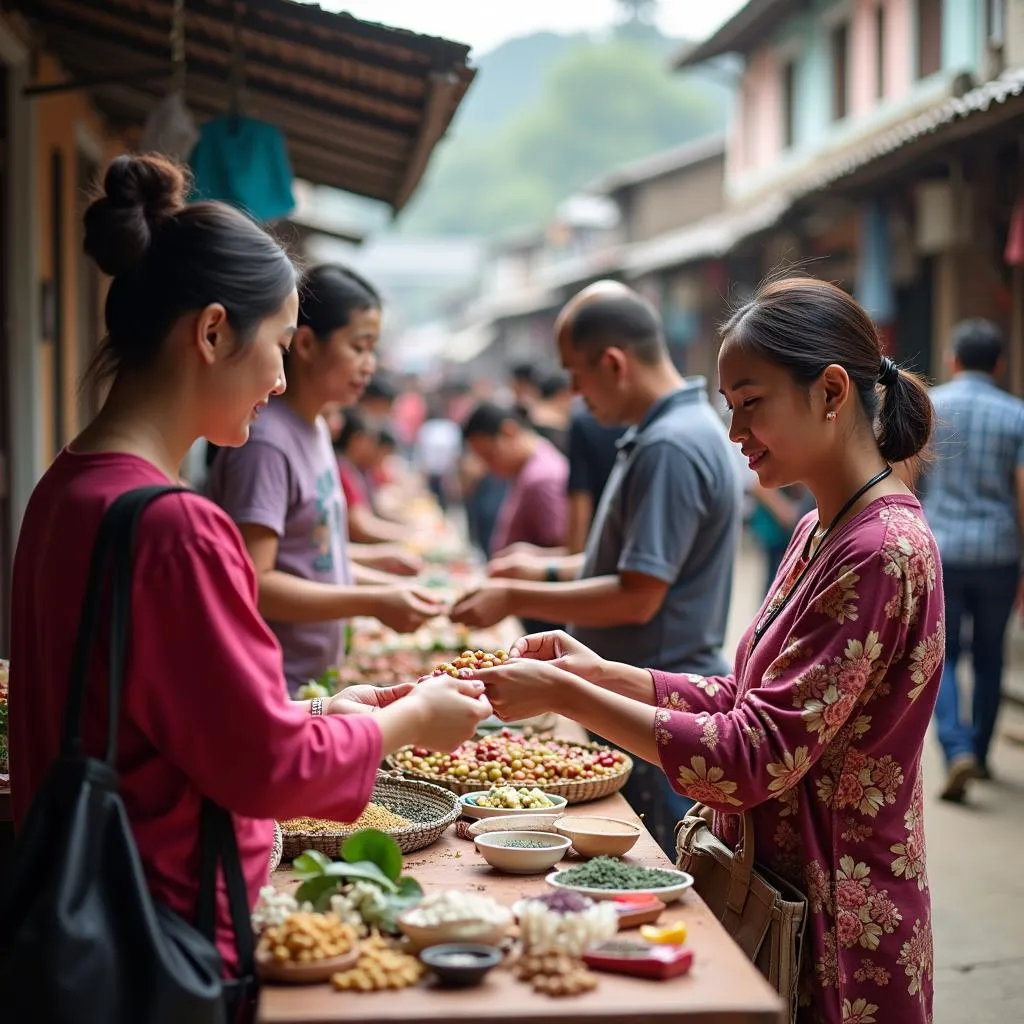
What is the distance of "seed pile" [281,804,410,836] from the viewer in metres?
2.82

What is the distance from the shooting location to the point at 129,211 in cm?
221

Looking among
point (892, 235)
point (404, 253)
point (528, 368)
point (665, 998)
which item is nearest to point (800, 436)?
point (665, 998)

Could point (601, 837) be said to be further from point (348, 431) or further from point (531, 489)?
point (348, 431)

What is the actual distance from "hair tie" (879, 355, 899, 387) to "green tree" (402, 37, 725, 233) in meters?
91.9

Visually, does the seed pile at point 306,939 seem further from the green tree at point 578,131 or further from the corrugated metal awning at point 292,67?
the green tree at point 578,131

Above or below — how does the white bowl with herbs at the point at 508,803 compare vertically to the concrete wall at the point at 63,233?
below

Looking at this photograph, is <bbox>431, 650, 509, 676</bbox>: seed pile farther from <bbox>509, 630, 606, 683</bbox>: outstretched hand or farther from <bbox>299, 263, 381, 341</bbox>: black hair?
<bbox>299, 263, 381, 341</bbox>: black hair

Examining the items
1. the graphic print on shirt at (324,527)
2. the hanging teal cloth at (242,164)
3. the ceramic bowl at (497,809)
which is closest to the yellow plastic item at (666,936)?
the ceramic bowl at (497,809)

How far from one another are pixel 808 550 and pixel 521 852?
0.86 m

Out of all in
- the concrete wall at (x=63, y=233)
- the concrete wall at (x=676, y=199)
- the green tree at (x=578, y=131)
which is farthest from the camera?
the green tree at (x=578, y=131)

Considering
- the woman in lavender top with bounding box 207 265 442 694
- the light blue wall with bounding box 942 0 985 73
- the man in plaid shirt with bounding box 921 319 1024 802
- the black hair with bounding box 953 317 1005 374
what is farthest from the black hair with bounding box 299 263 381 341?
the light blue wall with bounding box 942 0 985 73

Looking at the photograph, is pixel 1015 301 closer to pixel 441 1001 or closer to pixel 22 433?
pixel 22 433

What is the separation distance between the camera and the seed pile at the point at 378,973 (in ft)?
6.80

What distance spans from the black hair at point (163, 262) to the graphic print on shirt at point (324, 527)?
1.80 metres
